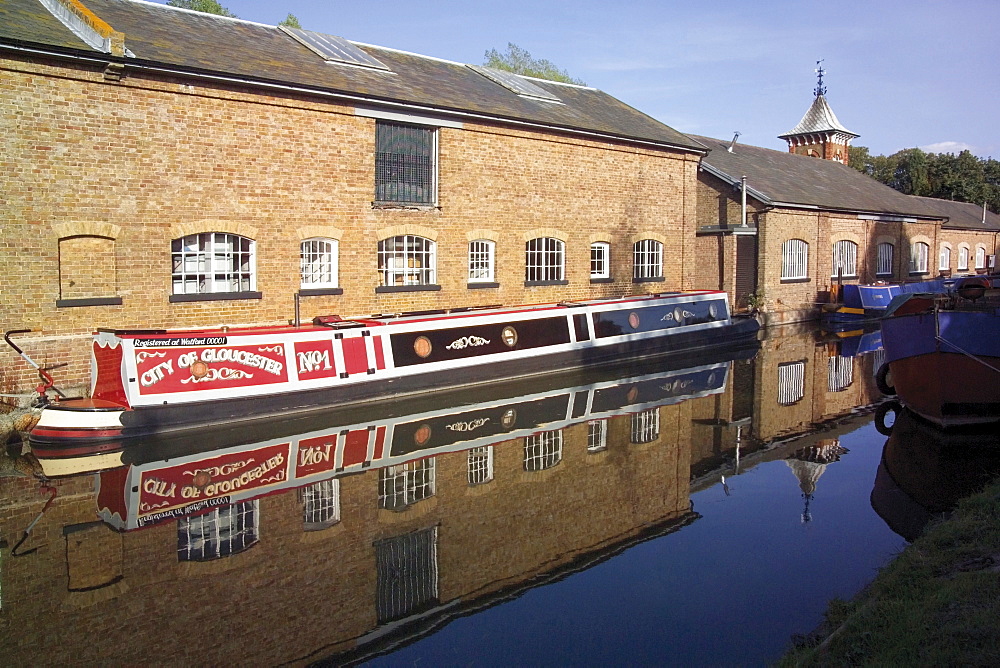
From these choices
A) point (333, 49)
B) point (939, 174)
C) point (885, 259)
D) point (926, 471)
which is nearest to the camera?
point (926, 471)

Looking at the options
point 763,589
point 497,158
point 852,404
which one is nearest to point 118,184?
→ point 497,158

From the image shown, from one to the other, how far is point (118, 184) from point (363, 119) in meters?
4.28

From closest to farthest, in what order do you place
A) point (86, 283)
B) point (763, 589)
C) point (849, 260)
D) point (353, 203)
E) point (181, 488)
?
point (763, 589)
point (181, 488)
point (86, 283)
point (353, 203)
point (849, 260)

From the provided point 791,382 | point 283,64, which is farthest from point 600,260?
point 283,64

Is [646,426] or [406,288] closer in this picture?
[646,426]

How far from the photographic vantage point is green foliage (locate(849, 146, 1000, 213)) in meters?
46.0

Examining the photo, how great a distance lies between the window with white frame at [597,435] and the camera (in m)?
9.43

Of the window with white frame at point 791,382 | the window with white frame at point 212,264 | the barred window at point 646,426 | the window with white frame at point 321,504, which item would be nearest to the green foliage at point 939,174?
the window with white frame at point 791,382

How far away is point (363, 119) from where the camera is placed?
45.1 feet

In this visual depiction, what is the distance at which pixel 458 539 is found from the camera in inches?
256

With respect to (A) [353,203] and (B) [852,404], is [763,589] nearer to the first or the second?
(B) [852,404]

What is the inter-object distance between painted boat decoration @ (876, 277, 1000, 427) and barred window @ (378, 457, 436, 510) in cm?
661

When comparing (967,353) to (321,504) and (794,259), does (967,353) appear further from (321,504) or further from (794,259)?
(794,259)

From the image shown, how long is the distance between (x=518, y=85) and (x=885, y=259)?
17201mm
